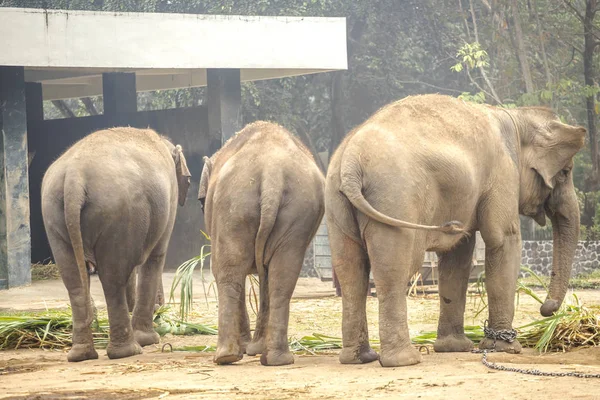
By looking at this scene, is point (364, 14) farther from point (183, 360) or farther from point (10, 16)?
point (183, 360)

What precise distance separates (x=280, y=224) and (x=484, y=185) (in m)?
1.62

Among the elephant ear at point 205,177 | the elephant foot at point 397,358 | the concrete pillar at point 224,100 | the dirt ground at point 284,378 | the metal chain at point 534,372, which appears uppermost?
the concrete pillar at point 224,100

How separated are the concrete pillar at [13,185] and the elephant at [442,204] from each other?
9.85 metres

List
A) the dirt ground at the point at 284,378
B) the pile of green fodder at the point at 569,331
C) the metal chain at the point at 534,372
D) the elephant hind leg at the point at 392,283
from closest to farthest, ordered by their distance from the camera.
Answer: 1. the dirt ground at the point at 284,378
2. the metal chain at the point at 534,372
3. the elephant hind leg at the point at 392,283
4. the pile of green fodder at the point at 569,331

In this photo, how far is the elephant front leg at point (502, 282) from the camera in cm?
822

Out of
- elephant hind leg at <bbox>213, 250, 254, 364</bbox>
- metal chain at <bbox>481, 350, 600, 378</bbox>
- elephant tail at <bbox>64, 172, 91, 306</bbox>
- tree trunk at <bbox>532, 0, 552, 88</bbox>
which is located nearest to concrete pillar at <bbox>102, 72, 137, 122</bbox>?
tree trunk at <bbox>532, 0, 552, 88</bbox>

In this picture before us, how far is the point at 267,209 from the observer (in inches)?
299

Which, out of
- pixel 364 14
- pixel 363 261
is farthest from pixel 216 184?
pixel 364 14

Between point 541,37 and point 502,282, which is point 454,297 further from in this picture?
point 541,37

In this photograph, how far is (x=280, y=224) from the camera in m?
7.71

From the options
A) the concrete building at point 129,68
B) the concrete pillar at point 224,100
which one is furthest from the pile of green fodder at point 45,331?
the concrete pillar at point 224,100

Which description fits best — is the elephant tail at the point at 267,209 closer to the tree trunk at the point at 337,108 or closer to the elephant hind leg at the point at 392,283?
the elephant hind leg at the point at 392,283

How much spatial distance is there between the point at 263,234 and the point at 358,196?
794mm

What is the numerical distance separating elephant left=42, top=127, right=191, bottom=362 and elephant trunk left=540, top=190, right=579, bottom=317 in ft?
10.9
